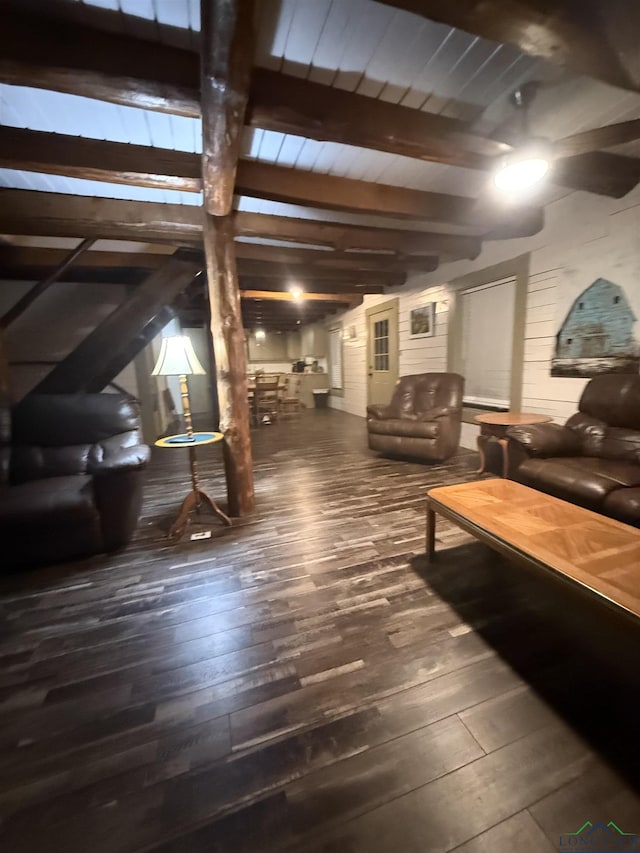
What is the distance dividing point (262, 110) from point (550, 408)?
11.0 ft

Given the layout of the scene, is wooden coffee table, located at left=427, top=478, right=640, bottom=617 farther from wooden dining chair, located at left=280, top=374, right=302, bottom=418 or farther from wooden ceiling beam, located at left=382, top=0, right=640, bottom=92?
wooden dining chair, located at left=280, top=374, right=302, bottom=418

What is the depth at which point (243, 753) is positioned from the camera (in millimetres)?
1048

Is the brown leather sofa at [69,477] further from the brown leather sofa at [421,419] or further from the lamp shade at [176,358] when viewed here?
the brown leather sofa at [421,419]

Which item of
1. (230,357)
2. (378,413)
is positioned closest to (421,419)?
(378,413)

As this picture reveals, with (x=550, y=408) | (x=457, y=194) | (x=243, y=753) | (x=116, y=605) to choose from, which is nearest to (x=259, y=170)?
(x=457, y=194)

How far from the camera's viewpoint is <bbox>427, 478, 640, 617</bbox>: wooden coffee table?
1123 millimetres

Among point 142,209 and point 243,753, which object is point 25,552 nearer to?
point 243,753

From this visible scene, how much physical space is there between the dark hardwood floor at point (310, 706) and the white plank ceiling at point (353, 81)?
2218mm

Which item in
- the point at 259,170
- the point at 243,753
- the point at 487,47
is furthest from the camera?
the point at 259,170

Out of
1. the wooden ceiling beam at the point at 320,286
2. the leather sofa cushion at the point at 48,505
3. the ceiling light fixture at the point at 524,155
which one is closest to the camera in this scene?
the ceiling light fixture at the point at 524,155

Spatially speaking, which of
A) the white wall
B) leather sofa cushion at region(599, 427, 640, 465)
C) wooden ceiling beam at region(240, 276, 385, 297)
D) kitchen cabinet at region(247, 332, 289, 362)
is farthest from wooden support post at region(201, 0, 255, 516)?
kitchen cabinet at region(247, 332, 289, 362)

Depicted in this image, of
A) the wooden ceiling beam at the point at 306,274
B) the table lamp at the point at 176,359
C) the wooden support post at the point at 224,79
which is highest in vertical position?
the wooden ceiling beam at the point at 306,274

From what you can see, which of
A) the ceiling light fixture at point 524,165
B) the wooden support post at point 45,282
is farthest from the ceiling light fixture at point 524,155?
the wooden support post at point 45,282

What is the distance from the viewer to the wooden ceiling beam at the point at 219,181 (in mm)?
1852
